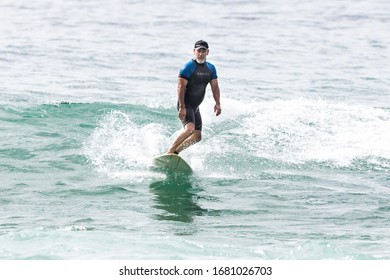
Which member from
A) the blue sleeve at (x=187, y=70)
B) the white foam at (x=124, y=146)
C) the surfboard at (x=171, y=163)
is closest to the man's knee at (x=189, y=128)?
the surfboard at (x=171, y=163)

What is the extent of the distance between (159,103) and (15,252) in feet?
36.0

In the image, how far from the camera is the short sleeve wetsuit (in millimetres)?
14742

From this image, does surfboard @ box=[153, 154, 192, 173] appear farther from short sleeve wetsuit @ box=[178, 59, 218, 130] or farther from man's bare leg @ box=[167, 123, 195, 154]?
short sleeve wetsuit @ box=[178, 59, 218, 130]

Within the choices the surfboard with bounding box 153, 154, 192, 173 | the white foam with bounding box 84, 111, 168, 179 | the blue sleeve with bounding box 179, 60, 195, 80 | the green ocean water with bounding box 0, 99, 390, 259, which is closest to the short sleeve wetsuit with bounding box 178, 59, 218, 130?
the blue sleeve with bounding box 179, 60, 195, 80

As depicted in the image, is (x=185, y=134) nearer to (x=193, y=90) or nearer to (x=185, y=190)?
(x=193, y=90)

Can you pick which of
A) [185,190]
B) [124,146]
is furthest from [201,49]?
[124,146]

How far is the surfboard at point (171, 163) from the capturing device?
14992 mm

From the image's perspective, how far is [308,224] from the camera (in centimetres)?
1289

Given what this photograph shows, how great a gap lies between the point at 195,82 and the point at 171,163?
144cm

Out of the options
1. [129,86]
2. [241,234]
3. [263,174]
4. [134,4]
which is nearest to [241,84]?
[129,86]

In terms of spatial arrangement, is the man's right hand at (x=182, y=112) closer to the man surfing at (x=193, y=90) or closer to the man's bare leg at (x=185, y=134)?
the man surfing at (x=193, y=90)

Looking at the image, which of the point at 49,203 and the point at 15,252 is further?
the point at 49,203

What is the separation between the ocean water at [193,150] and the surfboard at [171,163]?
231 millimetres
